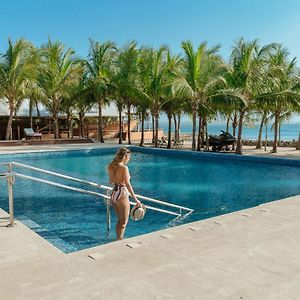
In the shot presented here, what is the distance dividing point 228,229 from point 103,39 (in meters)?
20.8

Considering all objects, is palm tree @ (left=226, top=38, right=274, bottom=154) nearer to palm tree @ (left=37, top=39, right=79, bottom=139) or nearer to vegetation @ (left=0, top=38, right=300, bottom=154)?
vegetation @ (left=0, top=38, right=300, bottom=154)

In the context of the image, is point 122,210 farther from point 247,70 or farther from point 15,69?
point 15,69

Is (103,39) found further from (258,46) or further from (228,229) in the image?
(228,229)

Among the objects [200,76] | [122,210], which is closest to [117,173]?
[122,210]

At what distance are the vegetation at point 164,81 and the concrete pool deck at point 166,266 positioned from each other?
12.7 m

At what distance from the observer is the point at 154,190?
32.9 feet

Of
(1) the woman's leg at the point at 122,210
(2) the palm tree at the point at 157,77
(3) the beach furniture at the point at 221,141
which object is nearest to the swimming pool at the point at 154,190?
(1) the woman's leg at the point at 122,210

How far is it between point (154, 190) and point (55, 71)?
1585cm

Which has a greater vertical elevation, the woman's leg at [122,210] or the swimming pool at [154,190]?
the woman's leg at [122,210]

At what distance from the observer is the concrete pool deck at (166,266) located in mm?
3016

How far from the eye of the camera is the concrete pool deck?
302 cm

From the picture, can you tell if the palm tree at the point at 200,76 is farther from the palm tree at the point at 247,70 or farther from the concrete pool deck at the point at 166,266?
the concrete pool deck at the point at 166,266

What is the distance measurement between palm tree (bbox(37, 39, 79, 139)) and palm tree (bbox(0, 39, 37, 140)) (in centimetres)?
89

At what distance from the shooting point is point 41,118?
29.8 meters
